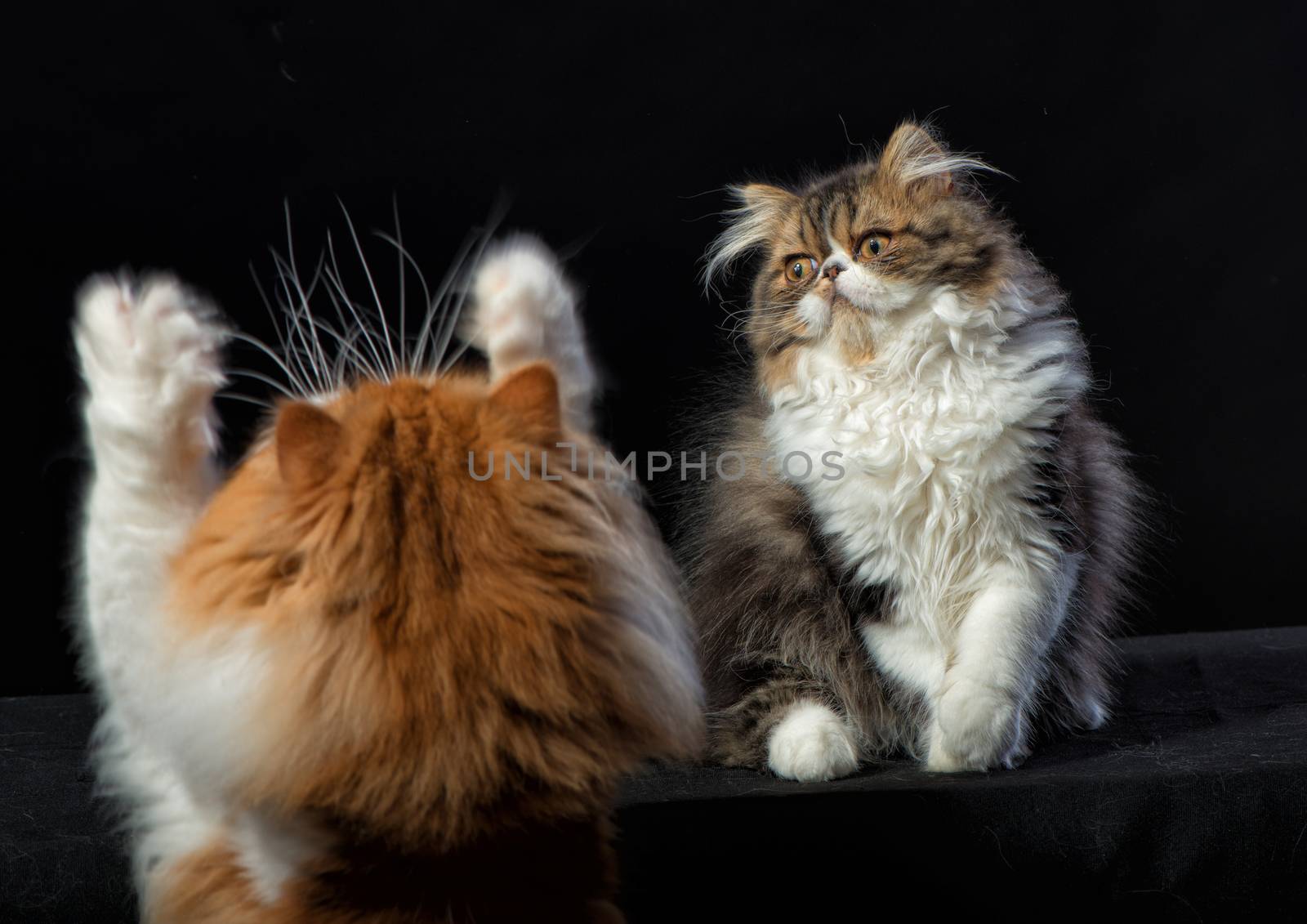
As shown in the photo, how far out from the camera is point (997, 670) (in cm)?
166

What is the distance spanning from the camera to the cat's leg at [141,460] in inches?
48.4

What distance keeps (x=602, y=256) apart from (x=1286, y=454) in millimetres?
1592

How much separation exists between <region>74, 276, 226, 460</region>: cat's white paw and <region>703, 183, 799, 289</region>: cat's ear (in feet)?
3.30

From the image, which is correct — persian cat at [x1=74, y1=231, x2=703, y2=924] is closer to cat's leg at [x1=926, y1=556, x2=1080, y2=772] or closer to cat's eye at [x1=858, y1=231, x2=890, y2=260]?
cat's leg at [x1=926, y1=556, x2=1080, y2=772]

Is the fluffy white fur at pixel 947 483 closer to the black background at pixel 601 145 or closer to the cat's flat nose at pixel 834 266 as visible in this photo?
the cat's flat nose at pixel 834 266

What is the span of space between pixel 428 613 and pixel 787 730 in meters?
0.75

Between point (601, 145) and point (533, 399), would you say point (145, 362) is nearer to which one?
point (533, 399)

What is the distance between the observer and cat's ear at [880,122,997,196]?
1.87 m

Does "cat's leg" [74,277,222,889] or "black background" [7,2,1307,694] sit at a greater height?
"black background" [7,2,1307,694]

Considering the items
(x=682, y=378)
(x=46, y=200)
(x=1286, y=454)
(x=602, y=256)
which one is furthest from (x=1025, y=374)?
(x=46, y=200)

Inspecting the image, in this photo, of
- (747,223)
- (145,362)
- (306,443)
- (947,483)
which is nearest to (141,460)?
(145,362)

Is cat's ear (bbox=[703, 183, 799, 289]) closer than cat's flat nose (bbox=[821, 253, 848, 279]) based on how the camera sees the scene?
No

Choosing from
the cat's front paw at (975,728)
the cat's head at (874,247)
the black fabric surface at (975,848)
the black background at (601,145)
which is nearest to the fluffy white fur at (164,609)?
the black fabric surface at (975,848)

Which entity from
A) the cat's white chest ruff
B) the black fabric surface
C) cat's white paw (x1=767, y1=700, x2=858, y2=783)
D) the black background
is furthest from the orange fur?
the black background
